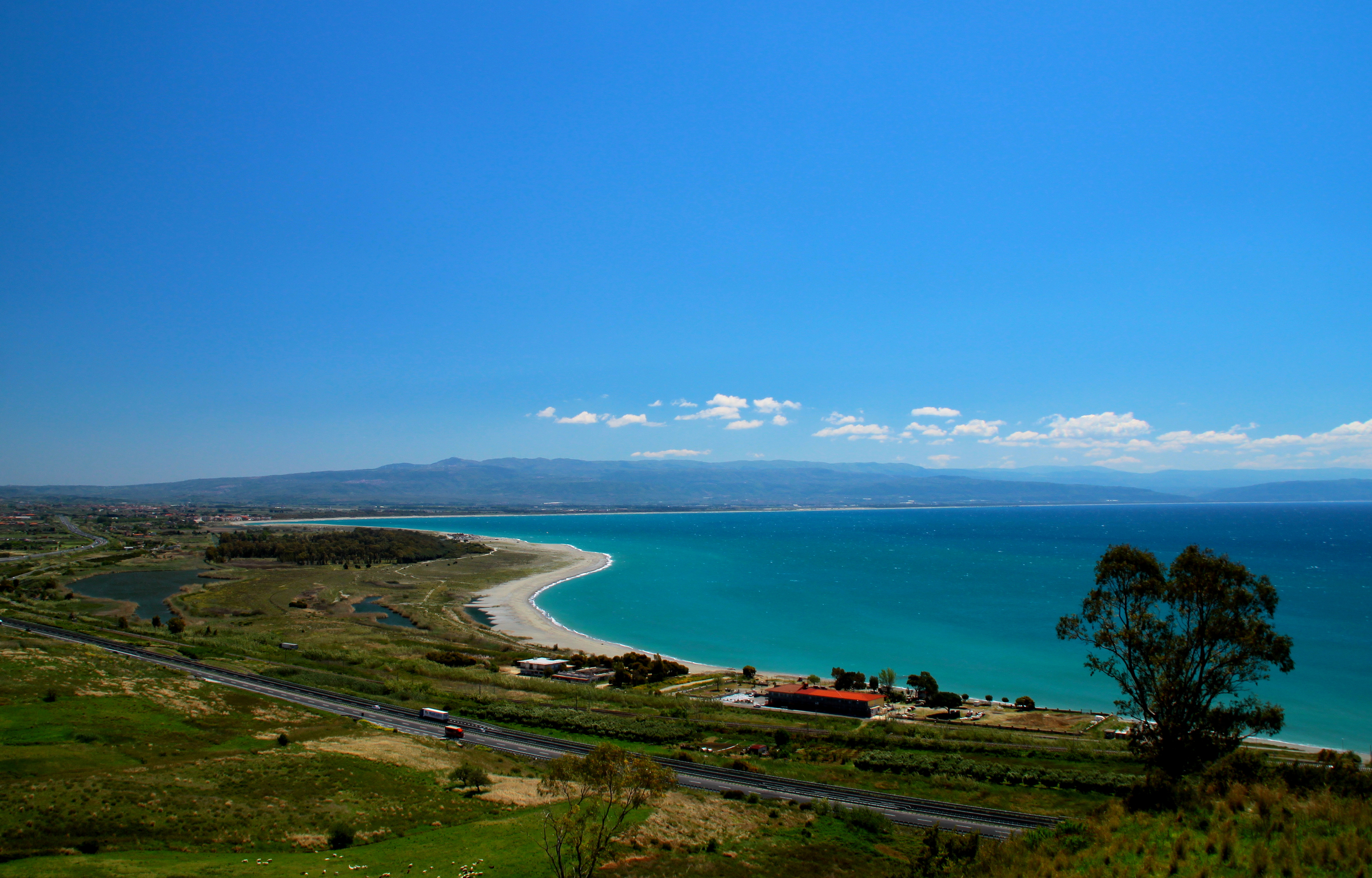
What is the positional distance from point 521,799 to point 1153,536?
708ft

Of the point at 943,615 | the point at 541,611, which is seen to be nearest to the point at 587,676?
the point at 541,611

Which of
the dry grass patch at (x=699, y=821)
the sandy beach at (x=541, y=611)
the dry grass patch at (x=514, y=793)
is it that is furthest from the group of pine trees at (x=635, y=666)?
the dry grass patch at (x=699, y=821)

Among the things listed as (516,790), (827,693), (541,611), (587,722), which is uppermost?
(516,790)

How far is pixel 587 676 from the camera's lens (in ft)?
181

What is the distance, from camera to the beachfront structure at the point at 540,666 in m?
55.4

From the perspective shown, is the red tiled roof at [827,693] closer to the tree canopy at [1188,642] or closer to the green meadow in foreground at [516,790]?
the green meadow in foreground at [516,790]

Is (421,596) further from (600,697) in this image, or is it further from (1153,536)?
(1153,536)

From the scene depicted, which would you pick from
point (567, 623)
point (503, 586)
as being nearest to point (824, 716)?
point (567, 623)

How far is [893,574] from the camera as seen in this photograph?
405ft

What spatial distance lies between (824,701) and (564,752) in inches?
761

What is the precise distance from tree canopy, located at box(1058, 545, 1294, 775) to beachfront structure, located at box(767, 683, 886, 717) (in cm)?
2078

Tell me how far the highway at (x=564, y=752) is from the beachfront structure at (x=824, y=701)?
50.7 ft

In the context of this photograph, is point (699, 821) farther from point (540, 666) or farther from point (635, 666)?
point (540, 666)

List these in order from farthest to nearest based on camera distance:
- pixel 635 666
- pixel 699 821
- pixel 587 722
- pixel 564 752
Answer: pixel 635 666 → pixel 587 722 → pixel 564 752 → pixel 699 821
